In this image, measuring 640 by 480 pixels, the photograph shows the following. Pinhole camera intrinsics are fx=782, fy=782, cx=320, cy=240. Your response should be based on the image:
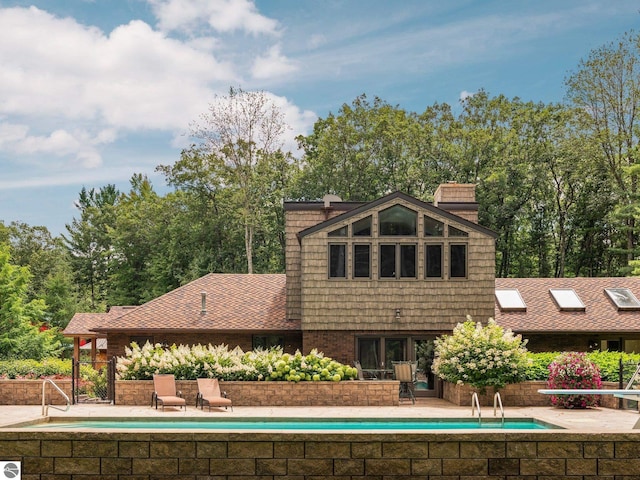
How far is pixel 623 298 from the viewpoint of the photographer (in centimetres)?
2584

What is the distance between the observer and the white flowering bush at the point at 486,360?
19.0 meters

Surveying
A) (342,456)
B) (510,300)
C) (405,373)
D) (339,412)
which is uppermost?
(510,300)

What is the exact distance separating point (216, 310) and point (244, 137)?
19.5 metres

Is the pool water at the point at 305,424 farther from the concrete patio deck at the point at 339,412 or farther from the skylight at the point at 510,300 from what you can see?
the skylight at the point at 510,300

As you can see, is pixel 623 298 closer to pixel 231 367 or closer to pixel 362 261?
pixel 362 261

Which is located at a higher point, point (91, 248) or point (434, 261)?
point (91, 248)

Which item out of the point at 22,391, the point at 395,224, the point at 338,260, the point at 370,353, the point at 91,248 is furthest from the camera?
the point at 91,248

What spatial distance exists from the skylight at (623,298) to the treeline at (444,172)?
10919 mm

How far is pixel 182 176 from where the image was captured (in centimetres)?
4447

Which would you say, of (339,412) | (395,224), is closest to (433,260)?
(395,224)

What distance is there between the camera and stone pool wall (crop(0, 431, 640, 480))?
7.86 metres

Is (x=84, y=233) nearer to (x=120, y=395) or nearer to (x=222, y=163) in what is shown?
(x=222, y=163)

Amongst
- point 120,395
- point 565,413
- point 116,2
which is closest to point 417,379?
point 565,413

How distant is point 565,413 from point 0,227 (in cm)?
4871
